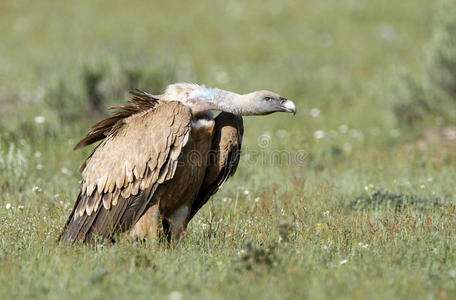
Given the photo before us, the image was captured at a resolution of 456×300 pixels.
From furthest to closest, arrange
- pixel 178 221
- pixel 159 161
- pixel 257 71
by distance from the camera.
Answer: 1. pixel 257 71
2. pixel 178 221
3. pixel 159 161

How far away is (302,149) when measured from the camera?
8.60 m

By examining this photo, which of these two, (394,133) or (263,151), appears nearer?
(263,151)

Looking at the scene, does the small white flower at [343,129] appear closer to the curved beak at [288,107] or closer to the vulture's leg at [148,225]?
the curved beak at [288,107]

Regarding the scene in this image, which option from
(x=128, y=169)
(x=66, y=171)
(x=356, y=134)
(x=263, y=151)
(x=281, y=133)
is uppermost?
(x=356, y=134)

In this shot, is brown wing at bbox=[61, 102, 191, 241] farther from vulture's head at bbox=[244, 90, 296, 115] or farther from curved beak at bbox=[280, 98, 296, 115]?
curved beak at bbox=[280, 98, 296, 115]

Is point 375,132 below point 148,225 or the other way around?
the other way around

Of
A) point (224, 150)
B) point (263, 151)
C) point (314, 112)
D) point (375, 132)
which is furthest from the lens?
point (314, 112)

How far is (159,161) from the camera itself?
16.9ft

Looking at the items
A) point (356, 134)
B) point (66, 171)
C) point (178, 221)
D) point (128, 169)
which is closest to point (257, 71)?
point (356, 134)

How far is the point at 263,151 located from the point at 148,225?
4.14 m

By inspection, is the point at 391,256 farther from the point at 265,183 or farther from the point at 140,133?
the point at 265,183

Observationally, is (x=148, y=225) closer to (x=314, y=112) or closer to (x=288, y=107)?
(x=288, y=107)

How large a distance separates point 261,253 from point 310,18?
17.3 meters

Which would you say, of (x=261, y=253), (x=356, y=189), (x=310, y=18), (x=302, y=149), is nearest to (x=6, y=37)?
(x=310, y=18)
